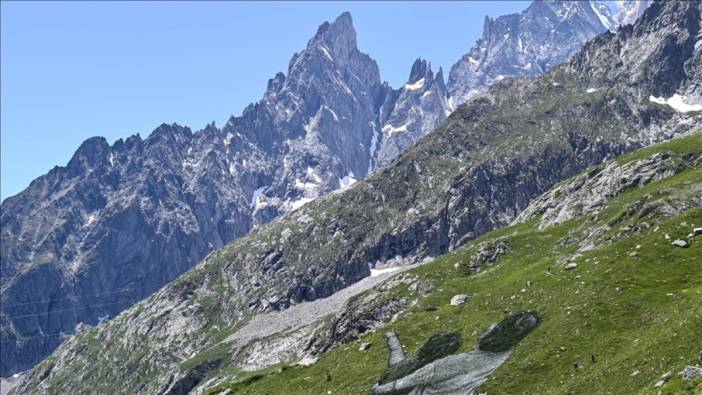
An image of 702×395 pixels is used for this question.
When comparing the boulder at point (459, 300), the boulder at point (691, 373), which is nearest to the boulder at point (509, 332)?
the boulder at point (691, 373)

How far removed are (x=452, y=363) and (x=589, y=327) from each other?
41.3 feet

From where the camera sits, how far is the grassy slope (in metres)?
46.2

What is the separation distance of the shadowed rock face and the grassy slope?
1521 millimetres

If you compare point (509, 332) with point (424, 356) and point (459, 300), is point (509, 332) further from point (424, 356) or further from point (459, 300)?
point (459, 300)

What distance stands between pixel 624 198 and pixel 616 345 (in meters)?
107

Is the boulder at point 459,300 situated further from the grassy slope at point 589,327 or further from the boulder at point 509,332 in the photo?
the boulder at point 509,332

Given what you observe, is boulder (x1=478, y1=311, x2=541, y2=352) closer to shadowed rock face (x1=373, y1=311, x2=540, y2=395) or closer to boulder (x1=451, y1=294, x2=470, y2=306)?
shadowed rock face (x1=373, y1=311, x2=540, y2=395)

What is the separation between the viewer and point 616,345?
51438 mm

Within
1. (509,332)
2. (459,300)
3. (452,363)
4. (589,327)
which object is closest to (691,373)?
(589,327)

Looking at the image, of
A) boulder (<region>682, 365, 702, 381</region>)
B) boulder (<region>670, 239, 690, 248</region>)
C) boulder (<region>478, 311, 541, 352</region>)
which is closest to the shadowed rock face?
boulder (<region>478, 311, 541, 352</region>)

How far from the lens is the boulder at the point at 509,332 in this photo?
201ft

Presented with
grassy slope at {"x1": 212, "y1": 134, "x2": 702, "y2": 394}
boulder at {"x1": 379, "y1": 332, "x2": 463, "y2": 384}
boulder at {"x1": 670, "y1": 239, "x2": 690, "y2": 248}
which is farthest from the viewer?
boulder at {"x1": 670, "y1": 239, "x2": 690, "y2": 248}

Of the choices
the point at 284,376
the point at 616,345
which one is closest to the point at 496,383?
the point at 616,345

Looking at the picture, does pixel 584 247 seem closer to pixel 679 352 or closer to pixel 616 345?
pixel 616 345
